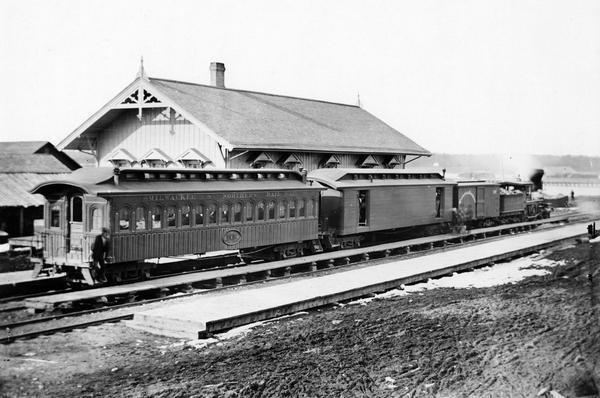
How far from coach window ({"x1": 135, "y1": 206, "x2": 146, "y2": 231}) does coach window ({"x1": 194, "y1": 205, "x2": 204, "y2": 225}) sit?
1832 mm

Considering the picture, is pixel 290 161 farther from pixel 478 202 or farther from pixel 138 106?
pixel 478 202

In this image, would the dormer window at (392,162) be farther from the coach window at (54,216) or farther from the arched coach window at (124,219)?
the coach window at (54,216)

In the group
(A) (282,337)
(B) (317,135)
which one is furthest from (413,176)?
(A) (282,337)

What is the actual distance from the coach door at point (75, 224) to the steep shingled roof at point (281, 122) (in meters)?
7.95

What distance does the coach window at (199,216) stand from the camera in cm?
Answer: 1786

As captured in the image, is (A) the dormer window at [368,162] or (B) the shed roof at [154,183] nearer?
(B) the shed roof at [154,183]

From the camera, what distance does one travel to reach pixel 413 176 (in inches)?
1109

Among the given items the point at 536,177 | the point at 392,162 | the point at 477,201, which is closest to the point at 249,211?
the point at 392,162

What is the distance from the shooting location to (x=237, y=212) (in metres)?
19.2

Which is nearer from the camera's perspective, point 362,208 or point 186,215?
point 186,215

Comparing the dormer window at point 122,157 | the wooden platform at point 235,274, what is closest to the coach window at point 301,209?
the wooden platform at point 235,274

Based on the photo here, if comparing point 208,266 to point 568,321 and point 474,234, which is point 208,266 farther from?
point 474,234

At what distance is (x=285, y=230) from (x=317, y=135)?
8797 mm

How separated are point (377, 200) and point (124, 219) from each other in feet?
38.7
